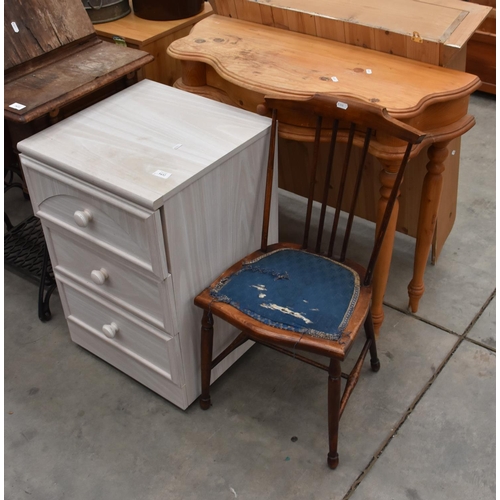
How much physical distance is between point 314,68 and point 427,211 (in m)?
0.63

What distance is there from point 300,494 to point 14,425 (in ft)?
3.11

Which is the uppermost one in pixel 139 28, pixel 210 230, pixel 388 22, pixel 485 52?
pixel 388 22

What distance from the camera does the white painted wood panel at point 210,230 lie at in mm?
1787

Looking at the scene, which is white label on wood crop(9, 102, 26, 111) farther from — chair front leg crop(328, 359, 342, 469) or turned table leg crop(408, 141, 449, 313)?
turned table leg crop(408, 141, 449, 313)

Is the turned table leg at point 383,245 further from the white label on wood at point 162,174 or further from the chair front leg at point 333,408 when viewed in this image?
the white label on wood at point 162,174

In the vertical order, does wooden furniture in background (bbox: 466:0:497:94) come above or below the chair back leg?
above

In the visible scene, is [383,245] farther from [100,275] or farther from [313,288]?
[100,275]

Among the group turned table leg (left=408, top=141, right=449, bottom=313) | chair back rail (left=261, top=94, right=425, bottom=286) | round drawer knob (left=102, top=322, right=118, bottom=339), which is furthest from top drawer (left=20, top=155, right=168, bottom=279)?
turned table leg (left=408, top=141, right=449, bottom=313)

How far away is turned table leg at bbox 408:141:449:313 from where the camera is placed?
214 cm

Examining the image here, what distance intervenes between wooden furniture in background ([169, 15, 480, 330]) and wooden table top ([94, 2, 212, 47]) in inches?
15.9

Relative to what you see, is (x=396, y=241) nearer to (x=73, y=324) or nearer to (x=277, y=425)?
(x=277, y=425)

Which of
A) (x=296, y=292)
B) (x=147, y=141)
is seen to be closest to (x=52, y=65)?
(x=147, y=141)

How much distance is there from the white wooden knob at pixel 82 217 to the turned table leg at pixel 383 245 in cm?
85

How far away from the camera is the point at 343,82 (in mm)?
1978
